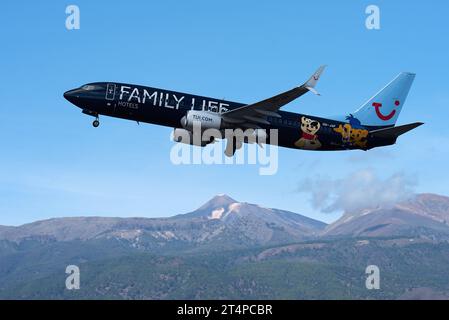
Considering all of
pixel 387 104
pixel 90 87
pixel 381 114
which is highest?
pixel 387 104

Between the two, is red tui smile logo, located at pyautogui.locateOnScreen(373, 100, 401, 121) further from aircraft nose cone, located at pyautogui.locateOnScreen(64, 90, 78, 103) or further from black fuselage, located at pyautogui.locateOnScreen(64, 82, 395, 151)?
aircraft nose cone, located at pyautogui.locateOnScreen(64, 90, 78, 103)

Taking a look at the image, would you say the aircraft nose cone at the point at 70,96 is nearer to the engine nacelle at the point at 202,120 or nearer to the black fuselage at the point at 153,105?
the black fuselage at the point at 153,105

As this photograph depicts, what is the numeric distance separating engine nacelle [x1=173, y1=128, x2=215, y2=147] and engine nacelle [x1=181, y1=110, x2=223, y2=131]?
12.2ft

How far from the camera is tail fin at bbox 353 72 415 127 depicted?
69.9 m

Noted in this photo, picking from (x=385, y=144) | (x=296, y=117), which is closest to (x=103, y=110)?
(x=296, y=117)

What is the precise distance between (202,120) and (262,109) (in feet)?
18.0

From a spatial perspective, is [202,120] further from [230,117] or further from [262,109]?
[262,109]

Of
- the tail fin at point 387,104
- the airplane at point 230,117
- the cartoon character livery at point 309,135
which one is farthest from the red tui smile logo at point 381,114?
the cartoon character livery at point 309,135

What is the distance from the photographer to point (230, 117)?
197 ft

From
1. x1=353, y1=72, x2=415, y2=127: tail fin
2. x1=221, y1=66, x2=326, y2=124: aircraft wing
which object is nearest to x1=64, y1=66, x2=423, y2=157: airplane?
x1=221, y1=66, x2=326, y2=124: aircraft wing

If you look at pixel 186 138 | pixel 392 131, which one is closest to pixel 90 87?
pixel 186 138

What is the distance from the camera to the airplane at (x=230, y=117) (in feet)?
194
